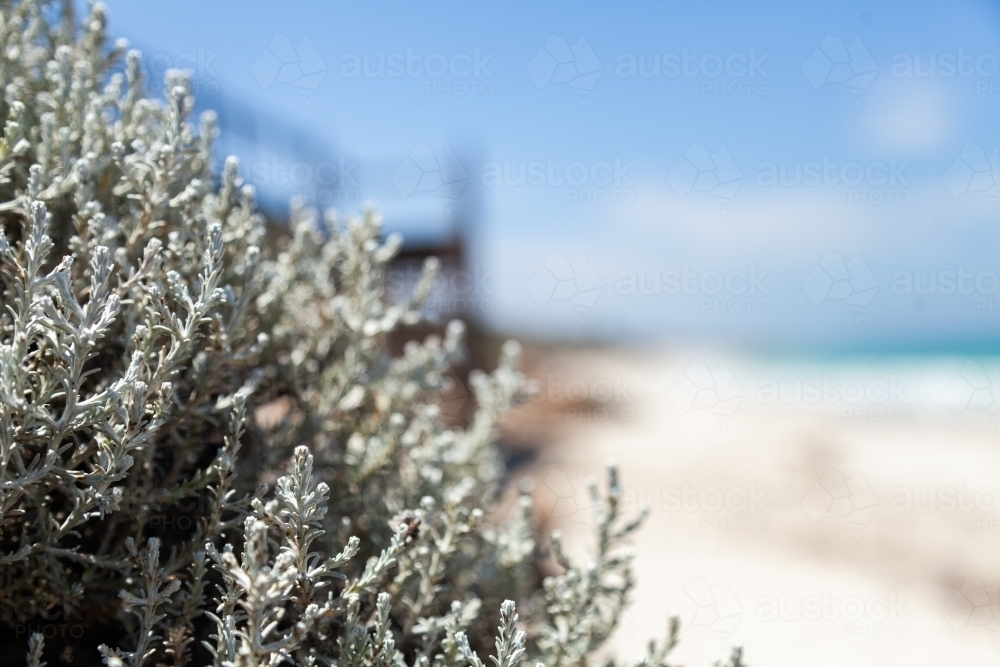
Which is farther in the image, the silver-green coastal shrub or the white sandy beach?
the white sandy beach

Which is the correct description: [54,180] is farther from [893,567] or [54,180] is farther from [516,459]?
[516,459]

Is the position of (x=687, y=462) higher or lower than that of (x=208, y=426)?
higher

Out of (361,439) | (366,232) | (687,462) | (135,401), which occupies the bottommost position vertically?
(135,401)

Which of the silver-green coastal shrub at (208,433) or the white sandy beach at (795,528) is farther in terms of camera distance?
the white sandy beach at (795,528)

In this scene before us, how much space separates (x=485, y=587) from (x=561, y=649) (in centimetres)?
45

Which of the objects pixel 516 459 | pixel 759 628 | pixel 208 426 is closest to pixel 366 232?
pixel 208 426

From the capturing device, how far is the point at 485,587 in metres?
2.42

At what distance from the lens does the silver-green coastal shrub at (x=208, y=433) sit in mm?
1399

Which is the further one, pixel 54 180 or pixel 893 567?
pixel 893 567

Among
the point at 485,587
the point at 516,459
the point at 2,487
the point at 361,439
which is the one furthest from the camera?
the point at 516,459

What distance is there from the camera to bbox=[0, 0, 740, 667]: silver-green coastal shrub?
1.40m

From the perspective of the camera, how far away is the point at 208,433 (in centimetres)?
213

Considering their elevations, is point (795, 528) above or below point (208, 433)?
above

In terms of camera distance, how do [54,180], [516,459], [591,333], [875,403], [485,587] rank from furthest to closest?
[591,333]
[875,403]
[516,459]
[485,587]
[54,180]
